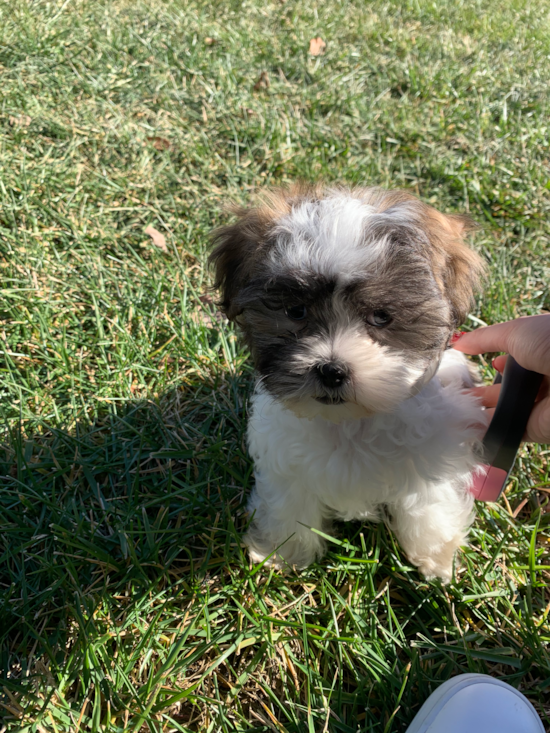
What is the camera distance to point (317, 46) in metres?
5.35

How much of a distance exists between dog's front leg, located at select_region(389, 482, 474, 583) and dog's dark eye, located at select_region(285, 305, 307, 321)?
0.87m

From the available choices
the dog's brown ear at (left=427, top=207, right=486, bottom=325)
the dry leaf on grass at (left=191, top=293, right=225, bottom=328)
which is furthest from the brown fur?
the dry leaf on grass at (left=191, top=293, right=225, bottom=328)

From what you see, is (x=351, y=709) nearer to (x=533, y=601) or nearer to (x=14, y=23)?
(x=533, y=601)

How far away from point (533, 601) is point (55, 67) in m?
5.16

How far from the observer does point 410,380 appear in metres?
1.85

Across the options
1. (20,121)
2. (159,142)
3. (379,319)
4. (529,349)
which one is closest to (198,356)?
(379,319)

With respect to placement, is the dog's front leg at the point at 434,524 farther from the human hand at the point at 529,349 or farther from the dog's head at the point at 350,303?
the dog's head at the point at 350,303

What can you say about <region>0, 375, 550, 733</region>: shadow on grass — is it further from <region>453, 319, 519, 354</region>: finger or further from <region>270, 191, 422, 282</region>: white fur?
<region>270, 191, 422, 282</region>: white fur

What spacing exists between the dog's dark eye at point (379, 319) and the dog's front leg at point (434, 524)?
0.74 meters

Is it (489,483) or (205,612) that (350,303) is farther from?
(205,612)

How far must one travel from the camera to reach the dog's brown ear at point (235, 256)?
6.89 feet

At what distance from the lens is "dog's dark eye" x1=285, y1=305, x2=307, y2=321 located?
1.88 metres

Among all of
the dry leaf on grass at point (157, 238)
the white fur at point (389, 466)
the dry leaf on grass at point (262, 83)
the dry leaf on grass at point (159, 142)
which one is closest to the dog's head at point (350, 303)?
the white fur at point (389, 466)

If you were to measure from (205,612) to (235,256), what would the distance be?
151 centimetres
